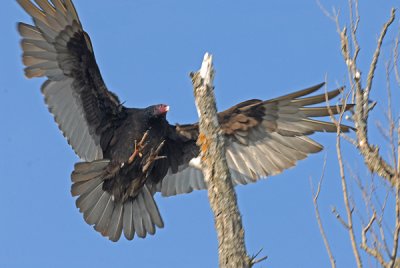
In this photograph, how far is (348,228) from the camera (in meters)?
3.62

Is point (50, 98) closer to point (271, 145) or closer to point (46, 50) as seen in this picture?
point (46, 50)

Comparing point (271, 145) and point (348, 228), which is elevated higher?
point (271, 145)

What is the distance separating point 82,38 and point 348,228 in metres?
3.35

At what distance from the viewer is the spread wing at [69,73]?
6.27 metres

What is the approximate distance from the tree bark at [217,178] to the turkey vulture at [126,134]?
80.4 inches

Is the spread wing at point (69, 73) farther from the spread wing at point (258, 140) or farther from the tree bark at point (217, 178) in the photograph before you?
the tree bark at point (217, 178)

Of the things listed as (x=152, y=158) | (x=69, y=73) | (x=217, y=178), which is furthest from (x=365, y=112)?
(x=69, y=73)

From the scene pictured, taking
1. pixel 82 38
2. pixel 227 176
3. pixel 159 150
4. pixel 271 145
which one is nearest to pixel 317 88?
pixel 271 145

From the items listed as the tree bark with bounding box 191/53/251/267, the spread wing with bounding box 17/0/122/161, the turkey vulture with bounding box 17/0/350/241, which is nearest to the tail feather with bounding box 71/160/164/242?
the turkey vulture with bounding box 17/0/350/241

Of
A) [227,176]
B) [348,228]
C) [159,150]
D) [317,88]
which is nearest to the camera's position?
[348,228]

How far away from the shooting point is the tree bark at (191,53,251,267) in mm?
3646

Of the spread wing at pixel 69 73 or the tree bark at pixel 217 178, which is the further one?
the spread wing at pixel 69 73

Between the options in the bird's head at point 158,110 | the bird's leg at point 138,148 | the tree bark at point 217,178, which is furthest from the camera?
the bird's head at point 158,110

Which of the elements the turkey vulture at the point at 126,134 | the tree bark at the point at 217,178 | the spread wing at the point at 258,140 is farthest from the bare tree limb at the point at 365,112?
the spread wing at the point at 258,140
